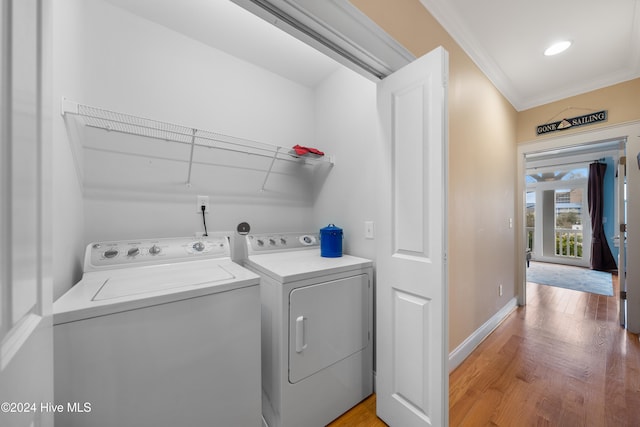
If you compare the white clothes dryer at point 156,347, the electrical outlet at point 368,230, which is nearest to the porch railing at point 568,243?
the electrical outlet at point 368,230

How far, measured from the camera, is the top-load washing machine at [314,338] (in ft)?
4.03

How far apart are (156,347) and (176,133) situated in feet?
4.14

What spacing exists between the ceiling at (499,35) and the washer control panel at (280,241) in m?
1.53

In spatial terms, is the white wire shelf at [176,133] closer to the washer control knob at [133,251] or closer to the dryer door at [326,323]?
the washer control knob at [133,251]

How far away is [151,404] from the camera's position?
878 millimetres

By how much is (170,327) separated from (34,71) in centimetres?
87

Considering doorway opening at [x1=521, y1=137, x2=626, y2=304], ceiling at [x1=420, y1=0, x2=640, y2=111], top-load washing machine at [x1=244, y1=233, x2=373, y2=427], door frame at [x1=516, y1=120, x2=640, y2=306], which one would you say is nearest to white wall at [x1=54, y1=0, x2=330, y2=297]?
top-load washing machine at [x1=244, y1=233, x2=373, y2=427]

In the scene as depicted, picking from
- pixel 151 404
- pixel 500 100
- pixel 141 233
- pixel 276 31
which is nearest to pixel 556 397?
pixel 151 404

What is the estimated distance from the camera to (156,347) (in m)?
0.89

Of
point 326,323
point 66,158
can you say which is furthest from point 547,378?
point 66,158

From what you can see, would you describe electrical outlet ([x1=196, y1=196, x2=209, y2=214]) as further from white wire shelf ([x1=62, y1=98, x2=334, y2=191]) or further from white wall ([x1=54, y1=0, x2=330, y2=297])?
white wire shelf ([x1=62, y1=98, x2=334, y2=191])

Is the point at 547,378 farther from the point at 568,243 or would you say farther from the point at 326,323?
the point at 568,243

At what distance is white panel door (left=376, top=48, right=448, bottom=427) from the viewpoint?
111cm

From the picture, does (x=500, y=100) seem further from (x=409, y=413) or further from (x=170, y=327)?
(x=170, y=327)
